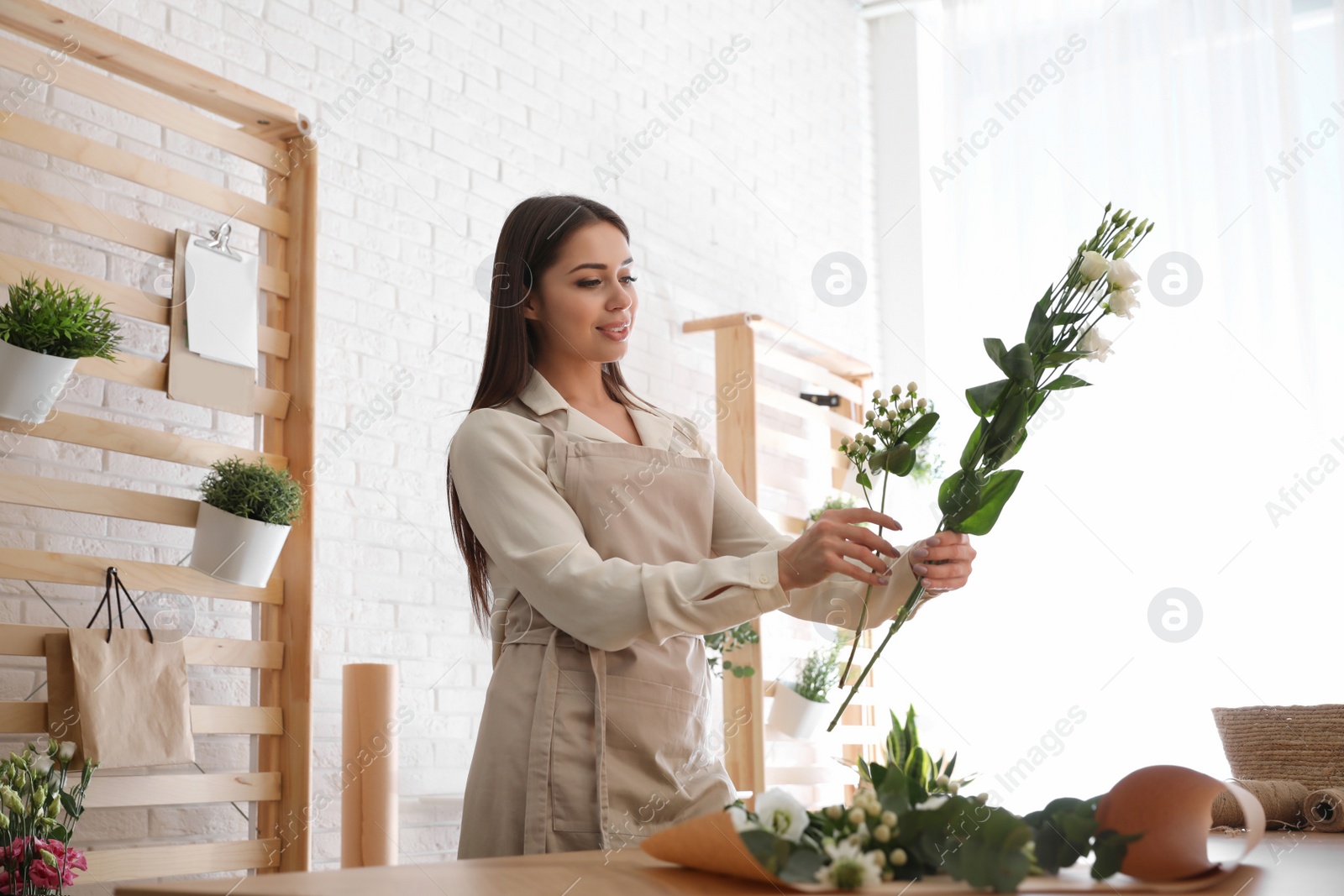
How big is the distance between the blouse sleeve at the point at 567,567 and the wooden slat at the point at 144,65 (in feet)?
3.71

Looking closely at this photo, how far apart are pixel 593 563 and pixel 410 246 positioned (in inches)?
75.3

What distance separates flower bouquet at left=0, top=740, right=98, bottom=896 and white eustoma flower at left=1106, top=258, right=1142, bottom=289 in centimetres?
164

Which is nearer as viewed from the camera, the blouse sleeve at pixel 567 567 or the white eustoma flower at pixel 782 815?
the white eustoma flower at pixel 782 815

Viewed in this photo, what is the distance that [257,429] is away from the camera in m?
2.62

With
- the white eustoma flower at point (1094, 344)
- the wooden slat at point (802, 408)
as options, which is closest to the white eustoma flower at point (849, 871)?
the white eustoma flower at point (1094, 344)

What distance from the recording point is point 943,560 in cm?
150

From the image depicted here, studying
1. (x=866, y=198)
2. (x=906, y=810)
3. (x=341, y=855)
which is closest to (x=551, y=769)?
(x=906, y=810)

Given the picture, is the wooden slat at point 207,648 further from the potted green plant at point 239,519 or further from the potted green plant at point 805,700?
the potted green plant at point 805,700

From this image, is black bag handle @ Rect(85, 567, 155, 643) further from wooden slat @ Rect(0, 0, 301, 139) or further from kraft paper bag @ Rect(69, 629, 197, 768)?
wooden slat @ Rect(0, 0, 301, 139)

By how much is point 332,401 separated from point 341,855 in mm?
1030

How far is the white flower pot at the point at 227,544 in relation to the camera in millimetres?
2322

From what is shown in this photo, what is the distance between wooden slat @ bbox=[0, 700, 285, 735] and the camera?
2.02 m

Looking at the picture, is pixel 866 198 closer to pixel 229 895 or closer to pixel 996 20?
pixel 996 20

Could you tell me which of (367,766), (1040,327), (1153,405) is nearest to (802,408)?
(1153,405)
